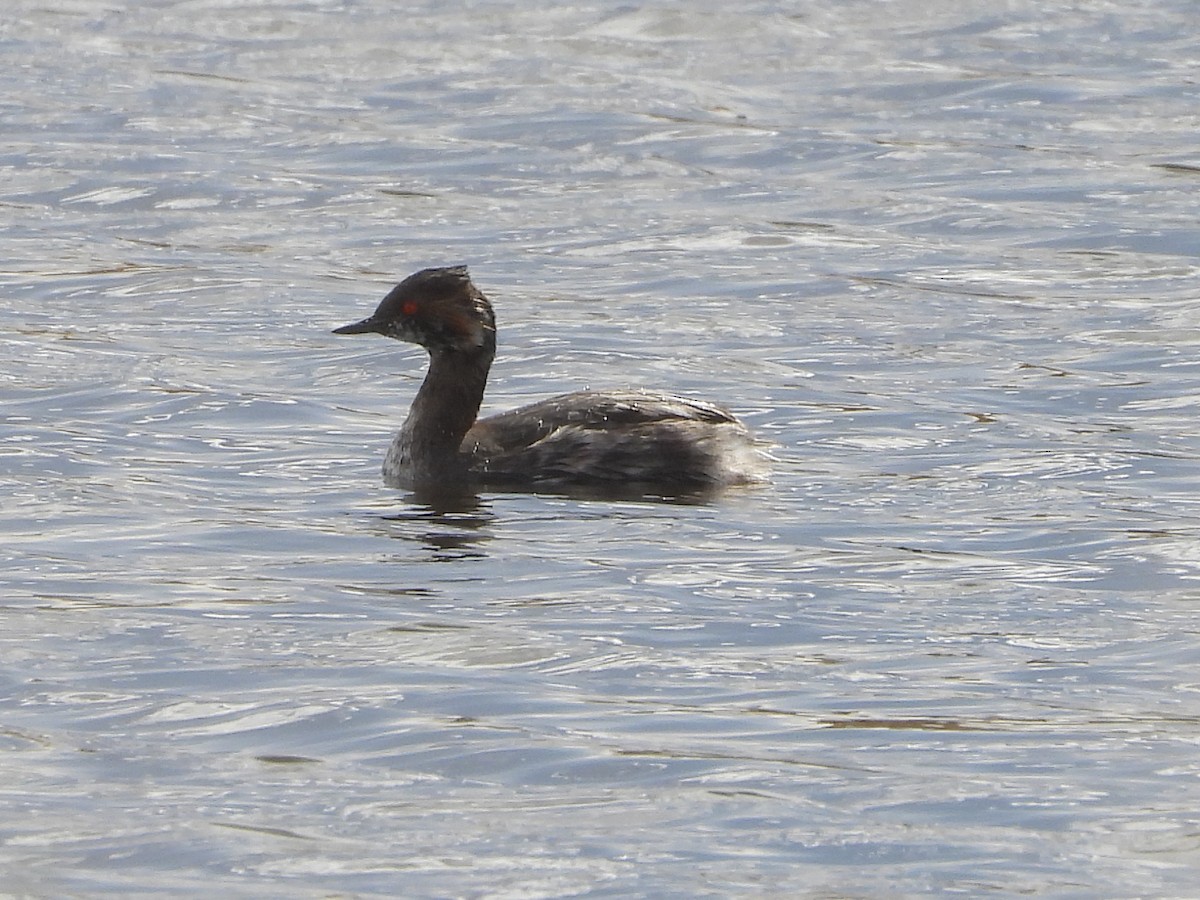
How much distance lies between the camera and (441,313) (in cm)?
1133

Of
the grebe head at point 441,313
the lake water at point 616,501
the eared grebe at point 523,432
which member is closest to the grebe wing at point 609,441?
the eared grebe at point 523,432

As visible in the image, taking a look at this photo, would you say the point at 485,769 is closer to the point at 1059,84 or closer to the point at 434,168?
the point at 434,168

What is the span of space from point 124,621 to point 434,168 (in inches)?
415

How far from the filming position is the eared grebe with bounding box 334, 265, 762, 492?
35.0 feet

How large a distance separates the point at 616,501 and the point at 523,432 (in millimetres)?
615

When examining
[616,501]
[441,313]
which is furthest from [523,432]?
[441,313]

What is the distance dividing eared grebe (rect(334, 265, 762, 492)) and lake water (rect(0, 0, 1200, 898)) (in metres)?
0.25

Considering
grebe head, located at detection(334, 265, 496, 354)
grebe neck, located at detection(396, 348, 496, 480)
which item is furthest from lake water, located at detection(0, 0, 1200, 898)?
grebe head, located at detection(334, 265, 496, 354)

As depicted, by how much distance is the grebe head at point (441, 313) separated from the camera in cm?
1132

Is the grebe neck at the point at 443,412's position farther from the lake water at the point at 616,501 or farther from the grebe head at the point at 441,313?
the lake water at the point at 616,501

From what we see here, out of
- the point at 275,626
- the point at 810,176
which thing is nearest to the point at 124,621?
the point at 275,626

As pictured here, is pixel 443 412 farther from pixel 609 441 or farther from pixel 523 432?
pixel 609 441

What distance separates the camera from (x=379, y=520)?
398 inches

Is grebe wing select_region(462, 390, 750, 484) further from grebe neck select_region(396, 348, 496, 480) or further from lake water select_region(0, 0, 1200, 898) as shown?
lake water select_region(0, 0, 1200, 898)
